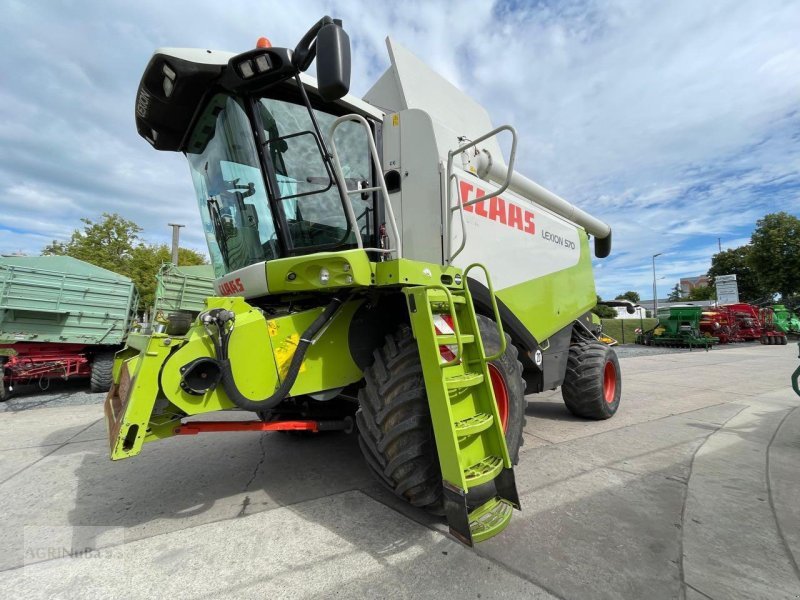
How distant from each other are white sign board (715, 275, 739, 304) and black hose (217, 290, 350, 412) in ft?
111

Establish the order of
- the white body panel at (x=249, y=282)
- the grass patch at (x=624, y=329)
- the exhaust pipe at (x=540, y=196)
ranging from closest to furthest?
the white body panel at (x=249, y=282)
the exhaust pipe at (x=540, y=196)
the grass patch at (x=624, y=329)

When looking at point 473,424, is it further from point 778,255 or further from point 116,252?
point 778,255

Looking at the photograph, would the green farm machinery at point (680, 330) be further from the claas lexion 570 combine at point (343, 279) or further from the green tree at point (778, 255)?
the green tree at point (778, 255)

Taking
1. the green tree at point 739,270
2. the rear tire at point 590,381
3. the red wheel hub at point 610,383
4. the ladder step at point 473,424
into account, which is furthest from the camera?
the green tree at point 739,270

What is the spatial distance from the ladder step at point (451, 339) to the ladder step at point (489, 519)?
0.89m

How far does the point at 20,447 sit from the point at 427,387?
462cm

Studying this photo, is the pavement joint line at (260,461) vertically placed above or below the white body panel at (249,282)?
below

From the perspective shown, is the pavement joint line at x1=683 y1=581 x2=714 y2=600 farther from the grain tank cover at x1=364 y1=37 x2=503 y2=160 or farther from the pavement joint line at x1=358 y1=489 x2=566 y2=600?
the grain tank cover at x1=364 y1=37 x2=503 y2=160

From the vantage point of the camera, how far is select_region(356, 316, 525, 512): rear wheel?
218 cm

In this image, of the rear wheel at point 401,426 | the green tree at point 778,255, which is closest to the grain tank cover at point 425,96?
the rear wheel at point 401,426

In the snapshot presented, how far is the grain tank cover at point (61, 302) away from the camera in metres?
7.16

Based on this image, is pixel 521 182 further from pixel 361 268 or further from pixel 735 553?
pixel 735 553

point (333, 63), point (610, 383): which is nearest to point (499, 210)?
point (333, 63)

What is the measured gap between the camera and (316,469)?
3244 millimetres
